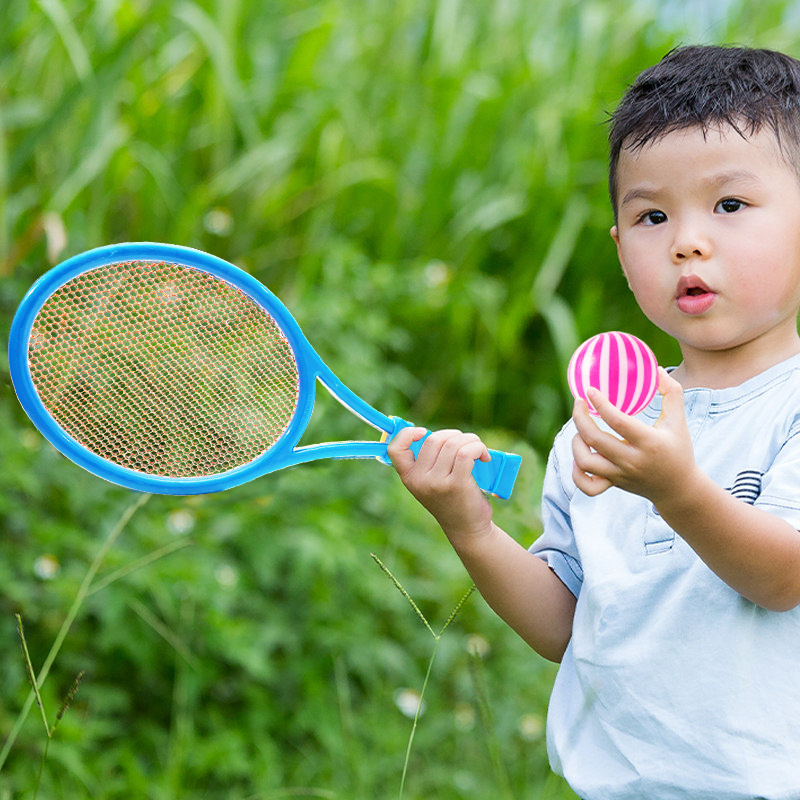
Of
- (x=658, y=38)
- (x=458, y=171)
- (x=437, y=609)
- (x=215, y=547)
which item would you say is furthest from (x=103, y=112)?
(x=658, y=38)

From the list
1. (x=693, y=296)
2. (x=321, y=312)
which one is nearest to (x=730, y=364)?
(x=693, y=296)

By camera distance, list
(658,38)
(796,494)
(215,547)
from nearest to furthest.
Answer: (796,494) < (215,547) < (658,38)

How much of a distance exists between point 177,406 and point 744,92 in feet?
2.56

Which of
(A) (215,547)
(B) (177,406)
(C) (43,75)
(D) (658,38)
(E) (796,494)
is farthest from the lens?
(D) (658,38)

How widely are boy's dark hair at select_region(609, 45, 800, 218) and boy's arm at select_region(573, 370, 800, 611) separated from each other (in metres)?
0.31

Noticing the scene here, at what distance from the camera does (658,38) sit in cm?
380

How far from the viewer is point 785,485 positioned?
1034 mm

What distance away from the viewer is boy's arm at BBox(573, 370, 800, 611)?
96cm

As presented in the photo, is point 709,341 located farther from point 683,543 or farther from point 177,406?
point 177,406

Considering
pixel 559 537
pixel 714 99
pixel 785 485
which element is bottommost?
pixel 559 537

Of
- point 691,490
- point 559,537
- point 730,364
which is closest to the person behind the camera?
point 691,490

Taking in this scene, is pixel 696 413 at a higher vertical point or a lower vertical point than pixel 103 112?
higher

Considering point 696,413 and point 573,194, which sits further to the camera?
point 573,194

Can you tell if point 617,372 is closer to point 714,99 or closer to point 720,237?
point 720,237
